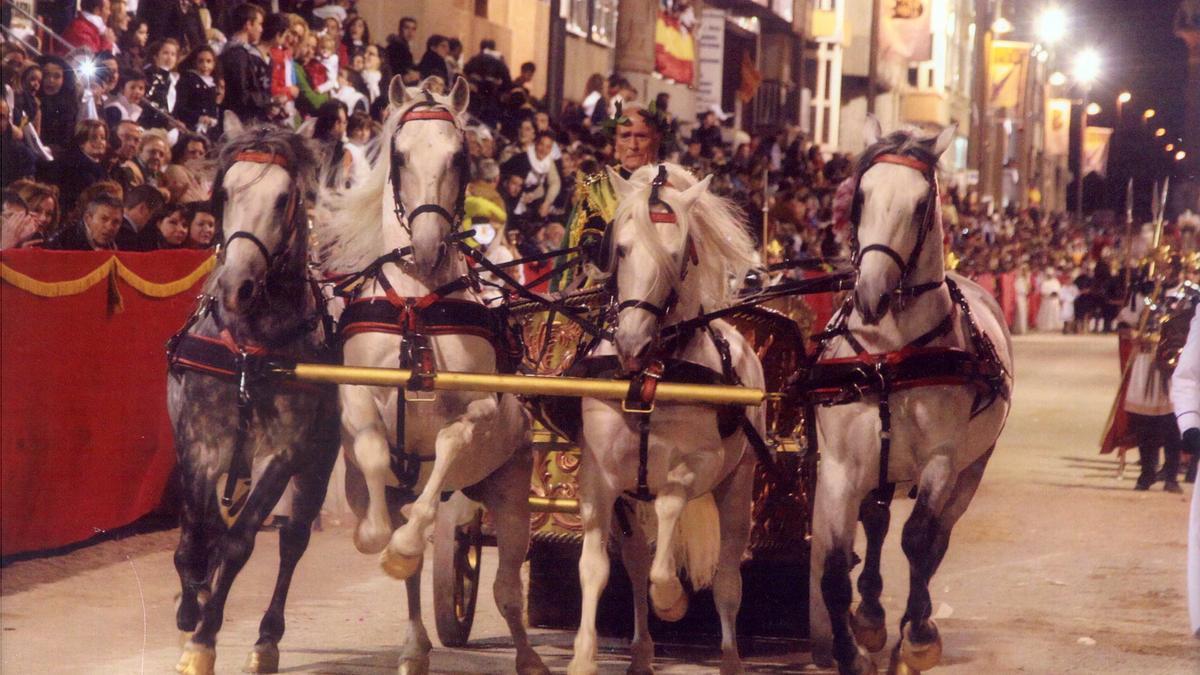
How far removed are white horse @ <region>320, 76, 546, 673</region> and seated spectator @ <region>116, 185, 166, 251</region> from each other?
4.24m

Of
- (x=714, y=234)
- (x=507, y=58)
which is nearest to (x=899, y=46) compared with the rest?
(x=507, y=58)

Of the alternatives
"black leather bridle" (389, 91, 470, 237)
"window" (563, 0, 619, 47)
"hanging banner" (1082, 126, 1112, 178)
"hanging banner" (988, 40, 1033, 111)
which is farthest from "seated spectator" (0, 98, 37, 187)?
"hanging banner" (988, 40, 1033, 111)

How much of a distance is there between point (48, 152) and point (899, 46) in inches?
1239

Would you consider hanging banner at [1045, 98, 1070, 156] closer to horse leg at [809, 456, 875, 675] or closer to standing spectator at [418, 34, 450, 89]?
standing spectator at [418, 34, 450, 89]

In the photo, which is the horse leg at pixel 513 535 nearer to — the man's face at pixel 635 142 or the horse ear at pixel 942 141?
the man's face at pixel 635 142

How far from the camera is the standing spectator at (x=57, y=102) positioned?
11484 millimetres

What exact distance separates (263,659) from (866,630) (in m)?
2.43

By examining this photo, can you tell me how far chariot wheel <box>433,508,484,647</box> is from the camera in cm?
766

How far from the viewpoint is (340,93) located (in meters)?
15.1

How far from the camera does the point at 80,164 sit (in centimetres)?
1110

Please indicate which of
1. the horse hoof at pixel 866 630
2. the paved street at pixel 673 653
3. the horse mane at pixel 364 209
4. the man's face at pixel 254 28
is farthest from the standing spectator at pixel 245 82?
the horse hoof at pixel 866 630

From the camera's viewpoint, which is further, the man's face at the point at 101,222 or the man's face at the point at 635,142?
the man's face at the point at 101,222

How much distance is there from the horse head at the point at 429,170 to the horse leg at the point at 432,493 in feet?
1.86

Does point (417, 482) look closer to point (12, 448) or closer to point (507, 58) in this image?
point (12, 448)
